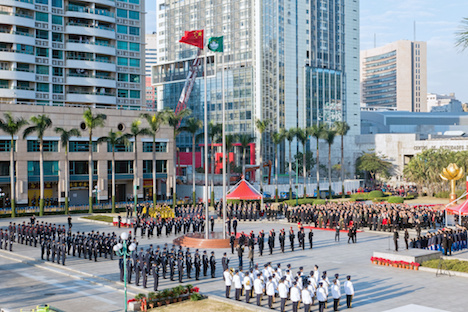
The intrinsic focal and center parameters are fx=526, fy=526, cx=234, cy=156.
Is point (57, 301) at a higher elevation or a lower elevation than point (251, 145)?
lower

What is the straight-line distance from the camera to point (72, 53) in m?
78.6

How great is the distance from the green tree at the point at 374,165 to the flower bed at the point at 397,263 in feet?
236

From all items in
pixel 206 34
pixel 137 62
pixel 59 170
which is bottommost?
pixel 59 170

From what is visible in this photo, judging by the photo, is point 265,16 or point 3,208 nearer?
point 3,208

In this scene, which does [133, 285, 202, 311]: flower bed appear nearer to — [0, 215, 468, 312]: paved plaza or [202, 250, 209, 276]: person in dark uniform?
[0, 215, 468, 312]: paved plaza

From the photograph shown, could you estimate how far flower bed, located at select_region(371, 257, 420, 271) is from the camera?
93.0 ft

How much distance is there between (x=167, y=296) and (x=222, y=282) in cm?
457

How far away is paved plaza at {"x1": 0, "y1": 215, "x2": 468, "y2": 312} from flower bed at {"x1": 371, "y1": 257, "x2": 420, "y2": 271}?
38 centimetres

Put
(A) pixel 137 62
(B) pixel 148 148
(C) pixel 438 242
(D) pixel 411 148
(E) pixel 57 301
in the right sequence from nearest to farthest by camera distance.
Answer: (E) pixel 57 301 → (C) pixel 438 242 → (B) pixel 148 148 → (A) pixel 137 62 → (D) pixel 411 148

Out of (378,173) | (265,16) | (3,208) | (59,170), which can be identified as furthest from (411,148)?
(3,208)

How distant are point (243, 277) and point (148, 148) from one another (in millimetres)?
53261

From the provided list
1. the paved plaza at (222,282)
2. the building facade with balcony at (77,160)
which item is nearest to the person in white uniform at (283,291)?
the paved plaza at (222,282)

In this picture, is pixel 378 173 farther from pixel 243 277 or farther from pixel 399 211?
pixel 243 277

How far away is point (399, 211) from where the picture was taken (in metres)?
45.8
